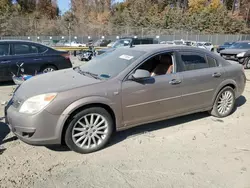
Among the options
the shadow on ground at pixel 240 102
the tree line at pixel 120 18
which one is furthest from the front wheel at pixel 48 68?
the tree line at pixel 120 18

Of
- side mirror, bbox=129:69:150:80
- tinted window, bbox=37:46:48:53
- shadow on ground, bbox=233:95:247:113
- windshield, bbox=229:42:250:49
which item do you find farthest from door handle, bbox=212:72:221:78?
windshield, bbox=229:42:250:49

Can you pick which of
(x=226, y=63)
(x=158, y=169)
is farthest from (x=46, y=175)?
(x=226, y=63)

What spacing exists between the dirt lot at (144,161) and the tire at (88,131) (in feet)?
0.41

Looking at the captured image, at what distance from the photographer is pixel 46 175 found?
338cm

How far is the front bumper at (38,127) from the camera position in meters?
3.58

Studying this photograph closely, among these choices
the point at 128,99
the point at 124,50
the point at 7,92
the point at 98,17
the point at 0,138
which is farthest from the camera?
the point at 98,17

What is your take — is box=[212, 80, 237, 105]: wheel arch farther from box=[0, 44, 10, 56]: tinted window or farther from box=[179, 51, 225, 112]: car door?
box=[0, 44, 10, 56]: tinted window

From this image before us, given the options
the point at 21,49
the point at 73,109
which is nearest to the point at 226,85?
the point at 73,109

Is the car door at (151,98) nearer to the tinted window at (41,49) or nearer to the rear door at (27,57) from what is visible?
the rear door at (27,57)

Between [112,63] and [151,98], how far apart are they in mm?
902

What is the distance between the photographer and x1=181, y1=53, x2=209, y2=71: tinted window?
488 cm

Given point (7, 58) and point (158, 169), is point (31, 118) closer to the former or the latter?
point (158, 169)

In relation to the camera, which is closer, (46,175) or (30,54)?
(46,175)

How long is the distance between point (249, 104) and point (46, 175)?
5.38 metres
